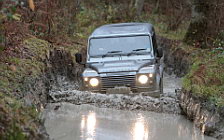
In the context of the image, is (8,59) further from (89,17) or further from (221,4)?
(89,17)

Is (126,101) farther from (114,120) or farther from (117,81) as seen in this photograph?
(114,120)

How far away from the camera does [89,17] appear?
2669 centimetres

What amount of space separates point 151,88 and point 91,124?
210 centimetres

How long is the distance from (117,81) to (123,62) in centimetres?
58

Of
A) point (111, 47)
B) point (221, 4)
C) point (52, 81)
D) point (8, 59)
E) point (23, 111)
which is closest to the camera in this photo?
point (23, 111)

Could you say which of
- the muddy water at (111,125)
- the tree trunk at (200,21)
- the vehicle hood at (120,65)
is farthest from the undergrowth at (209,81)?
the tree trunk at (200,21)

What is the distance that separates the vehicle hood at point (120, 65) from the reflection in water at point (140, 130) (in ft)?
4.53

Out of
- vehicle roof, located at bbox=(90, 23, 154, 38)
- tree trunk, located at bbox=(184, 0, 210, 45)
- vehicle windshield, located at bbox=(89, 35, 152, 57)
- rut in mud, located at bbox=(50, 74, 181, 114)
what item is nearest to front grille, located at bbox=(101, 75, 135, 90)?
rut in mud, located at bbox=(50, 74, 181, 114)

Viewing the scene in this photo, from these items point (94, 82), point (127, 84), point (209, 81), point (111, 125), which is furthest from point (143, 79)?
point (111, 125)

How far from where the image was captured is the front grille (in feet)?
34.1

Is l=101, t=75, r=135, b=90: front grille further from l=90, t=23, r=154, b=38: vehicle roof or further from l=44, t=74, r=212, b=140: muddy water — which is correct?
l=90, t=23, r=154, b=38: vehicle roof

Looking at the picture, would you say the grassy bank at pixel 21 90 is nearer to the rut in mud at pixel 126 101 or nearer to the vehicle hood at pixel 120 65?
the rut in mud at pixel 126 101

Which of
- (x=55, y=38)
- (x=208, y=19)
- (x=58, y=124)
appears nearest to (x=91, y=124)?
(x=58, y=124)

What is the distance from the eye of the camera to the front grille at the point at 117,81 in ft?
34.1
